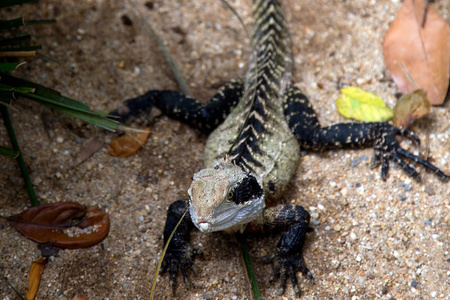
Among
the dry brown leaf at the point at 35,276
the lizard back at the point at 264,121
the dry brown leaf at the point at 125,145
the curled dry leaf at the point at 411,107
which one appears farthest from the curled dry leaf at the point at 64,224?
the curled dry leaf at the point at 411,107

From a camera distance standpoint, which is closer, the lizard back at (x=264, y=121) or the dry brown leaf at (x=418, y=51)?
the lizard back at (x=264, y=121)

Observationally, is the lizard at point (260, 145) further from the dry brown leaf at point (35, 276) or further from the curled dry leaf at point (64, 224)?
the dry brown leaf at point (35, 276)

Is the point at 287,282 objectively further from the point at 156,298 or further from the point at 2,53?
the point at 2,53

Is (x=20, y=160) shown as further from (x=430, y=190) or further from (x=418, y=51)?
(x=418, y=51)

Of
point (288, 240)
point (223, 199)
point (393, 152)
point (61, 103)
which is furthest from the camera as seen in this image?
point (393, 152)

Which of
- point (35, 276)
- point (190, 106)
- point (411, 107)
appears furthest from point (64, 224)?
point (411, 107)

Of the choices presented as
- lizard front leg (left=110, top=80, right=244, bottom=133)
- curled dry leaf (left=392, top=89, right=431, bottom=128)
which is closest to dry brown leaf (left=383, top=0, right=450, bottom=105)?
curled dry leaf (left=392, top=89, right=431, bottom=128)

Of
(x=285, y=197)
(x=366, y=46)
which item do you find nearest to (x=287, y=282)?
(x=285, y=197)
